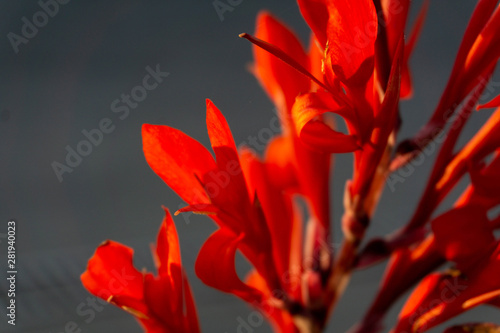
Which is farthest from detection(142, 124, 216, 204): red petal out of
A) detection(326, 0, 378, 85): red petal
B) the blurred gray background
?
the blurred gray background

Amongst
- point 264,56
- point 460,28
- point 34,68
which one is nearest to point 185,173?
point 264,56

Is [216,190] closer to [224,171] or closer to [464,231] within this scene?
[224,171]

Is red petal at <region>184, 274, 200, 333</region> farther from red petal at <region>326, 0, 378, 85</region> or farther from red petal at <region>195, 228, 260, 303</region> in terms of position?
red petal at <region>326, 0, 378, 85</region>

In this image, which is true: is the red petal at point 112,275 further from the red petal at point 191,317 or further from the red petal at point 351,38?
the red petal at point 351,38

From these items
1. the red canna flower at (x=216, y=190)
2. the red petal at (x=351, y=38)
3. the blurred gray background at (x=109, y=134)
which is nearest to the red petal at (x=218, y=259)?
the red canna flower at (x=216, y=190)

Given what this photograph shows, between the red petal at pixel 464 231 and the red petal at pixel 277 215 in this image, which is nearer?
the red petal at pixel 464 231

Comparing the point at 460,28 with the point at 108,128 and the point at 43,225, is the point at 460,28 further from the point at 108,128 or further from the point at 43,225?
the point at 43,225

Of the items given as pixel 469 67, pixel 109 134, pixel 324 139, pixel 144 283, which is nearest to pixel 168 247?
pixel 144 283
